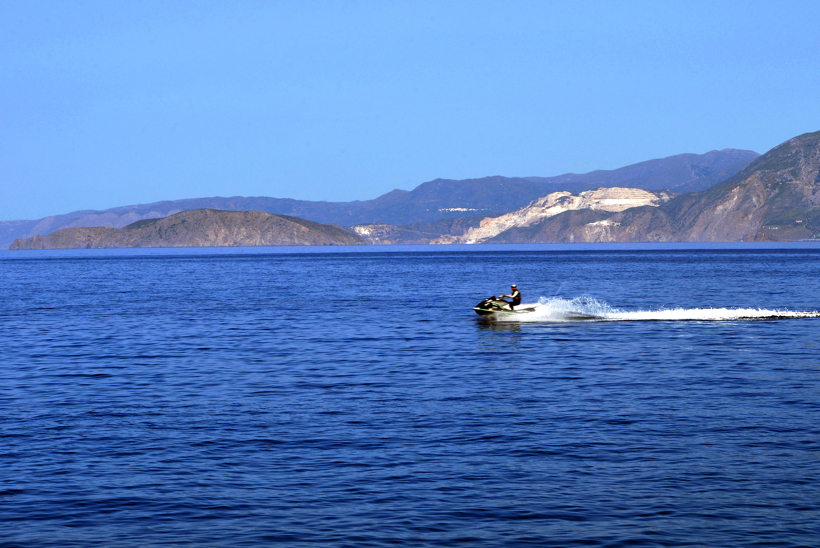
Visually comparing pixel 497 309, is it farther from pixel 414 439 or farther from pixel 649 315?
pixel 414 439

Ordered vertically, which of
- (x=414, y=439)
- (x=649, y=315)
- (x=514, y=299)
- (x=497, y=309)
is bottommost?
(x=649, y=315)

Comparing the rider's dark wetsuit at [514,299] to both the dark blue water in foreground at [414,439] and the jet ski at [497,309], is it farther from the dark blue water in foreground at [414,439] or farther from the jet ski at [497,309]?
the dark blue water in foreground at [414,439]

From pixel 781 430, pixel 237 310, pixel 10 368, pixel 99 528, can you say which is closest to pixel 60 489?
pixel 99 528

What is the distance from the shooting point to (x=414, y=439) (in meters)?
22.1

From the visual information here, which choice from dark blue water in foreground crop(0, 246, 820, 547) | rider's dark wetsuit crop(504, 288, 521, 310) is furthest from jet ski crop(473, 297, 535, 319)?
dark blue water in foreground crop(0, 246, 820, 547)

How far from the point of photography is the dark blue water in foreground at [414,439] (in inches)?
633

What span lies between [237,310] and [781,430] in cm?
5093

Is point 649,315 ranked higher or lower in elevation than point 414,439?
lower

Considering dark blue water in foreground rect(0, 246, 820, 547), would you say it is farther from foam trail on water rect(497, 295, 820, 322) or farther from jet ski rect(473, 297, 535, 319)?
foam trail on water rect(497, 295, 820, 322)

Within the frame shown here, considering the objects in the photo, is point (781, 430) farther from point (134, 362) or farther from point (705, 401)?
point (134, 362)

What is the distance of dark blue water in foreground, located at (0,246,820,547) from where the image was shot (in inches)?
633

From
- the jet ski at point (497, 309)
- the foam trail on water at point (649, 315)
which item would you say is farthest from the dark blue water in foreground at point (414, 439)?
the foam trail on water at point (649, 315)

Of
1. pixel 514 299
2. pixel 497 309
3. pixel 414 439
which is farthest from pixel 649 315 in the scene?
pixel 414 439

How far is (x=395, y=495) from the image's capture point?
1761 centimetres
